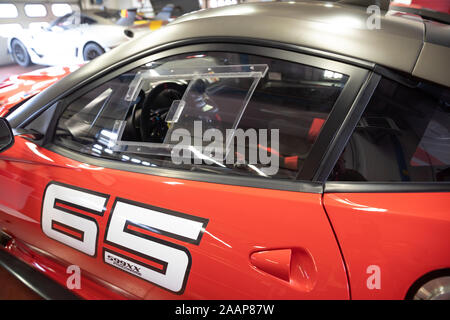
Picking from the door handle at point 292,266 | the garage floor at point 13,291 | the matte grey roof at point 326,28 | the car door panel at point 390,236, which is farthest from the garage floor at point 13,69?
the car door panel at point 390,236

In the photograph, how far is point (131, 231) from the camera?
0.96m

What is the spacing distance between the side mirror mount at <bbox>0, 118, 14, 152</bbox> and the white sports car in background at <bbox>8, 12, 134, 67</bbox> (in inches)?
180

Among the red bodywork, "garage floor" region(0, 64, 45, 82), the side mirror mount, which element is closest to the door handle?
the red bodywork

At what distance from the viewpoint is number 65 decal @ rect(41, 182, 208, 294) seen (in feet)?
Answer: 2.93

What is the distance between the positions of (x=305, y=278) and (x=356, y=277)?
0.12 m

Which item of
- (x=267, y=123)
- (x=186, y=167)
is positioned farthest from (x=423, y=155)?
(x=186, y=167)

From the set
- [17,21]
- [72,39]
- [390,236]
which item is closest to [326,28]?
[390,236]

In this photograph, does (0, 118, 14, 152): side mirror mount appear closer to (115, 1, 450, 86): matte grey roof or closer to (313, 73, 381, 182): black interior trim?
(115, 1, 450, 86): matte grey roof

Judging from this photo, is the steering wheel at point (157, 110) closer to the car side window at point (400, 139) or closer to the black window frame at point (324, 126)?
the black window frame at point (324, 126)

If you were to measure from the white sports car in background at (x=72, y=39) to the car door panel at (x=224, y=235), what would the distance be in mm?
4815

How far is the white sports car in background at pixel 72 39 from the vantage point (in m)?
5.26

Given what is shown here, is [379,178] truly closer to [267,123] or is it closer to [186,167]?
[267,123]

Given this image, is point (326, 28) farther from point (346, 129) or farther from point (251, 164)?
point (251, 164)

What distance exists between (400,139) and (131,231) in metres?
0.83
